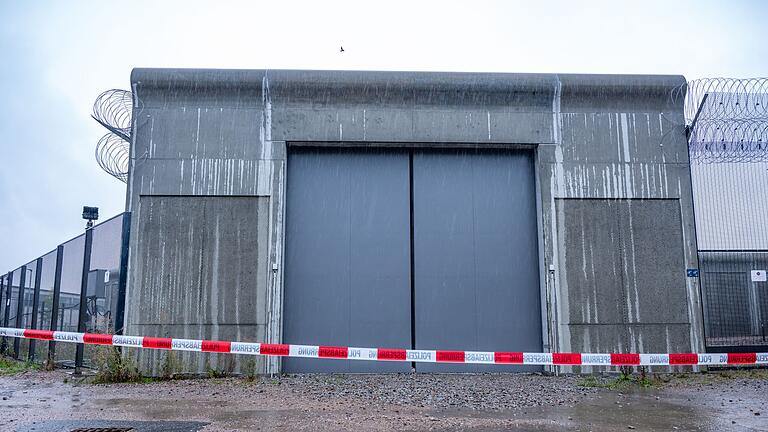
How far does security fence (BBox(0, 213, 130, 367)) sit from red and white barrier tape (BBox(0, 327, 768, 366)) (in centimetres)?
110

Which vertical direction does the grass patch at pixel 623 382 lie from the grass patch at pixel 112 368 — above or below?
below

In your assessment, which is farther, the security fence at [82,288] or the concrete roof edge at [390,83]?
the concrete roof edge at [390,83]

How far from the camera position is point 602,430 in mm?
7316

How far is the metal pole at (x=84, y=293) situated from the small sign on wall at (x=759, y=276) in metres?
12.9

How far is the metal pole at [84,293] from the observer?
12266 mm

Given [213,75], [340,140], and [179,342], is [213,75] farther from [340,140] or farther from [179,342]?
[179,342]

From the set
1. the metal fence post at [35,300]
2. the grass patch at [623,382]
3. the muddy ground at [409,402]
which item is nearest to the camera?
the muddy ground at [409,402]

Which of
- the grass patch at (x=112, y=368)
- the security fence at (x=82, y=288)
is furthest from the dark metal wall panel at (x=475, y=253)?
the security fence at (x=82, y=288)

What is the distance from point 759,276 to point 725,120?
3.15m

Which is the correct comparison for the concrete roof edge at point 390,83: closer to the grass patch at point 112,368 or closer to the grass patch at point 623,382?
the grass patch at point 112,368

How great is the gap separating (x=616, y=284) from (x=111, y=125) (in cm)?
1066

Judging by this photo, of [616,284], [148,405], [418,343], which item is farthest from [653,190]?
[148,405]

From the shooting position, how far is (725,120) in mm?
13094

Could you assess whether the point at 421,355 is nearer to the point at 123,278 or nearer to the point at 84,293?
the point at 123,278
